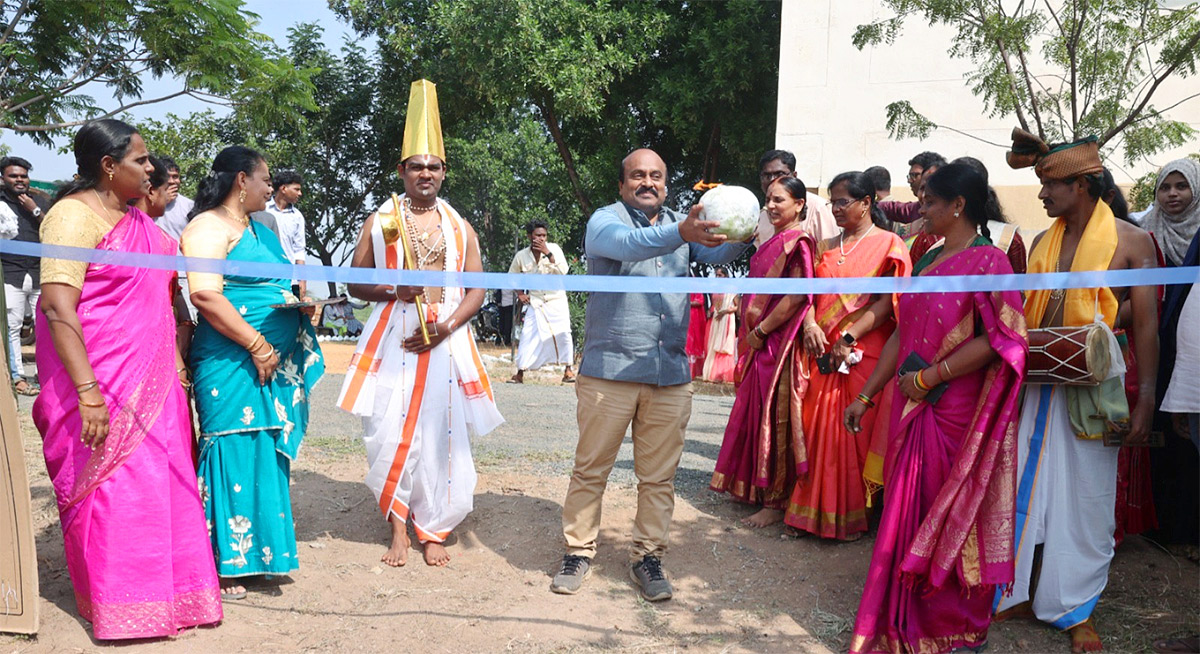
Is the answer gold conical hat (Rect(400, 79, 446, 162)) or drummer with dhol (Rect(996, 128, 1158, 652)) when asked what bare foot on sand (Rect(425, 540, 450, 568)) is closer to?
gold conical hat (Rect(400, 79, 446, 162))

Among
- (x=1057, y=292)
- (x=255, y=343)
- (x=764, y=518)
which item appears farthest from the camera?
(x=764, y=518)

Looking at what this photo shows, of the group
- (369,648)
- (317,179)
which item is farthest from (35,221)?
(317,179)

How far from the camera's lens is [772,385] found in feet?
15.8

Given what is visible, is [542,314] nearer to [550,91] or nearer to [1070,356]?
[550,91]

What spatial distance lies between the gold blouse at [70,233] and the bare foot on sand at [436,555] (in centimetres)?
202

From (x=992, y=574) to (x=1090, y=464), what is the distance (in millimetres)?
665

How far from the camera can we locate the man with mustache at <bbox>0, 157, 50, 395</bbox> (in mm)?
7922

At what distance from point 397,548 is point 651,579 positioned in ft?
4.31

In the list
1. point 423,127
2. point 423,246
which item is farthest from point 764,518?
point 423,127

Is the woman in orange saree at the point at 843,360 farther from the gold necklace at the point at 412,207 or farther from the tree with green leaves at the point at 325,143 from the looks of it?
the tree with green leaves at the point at 325,143

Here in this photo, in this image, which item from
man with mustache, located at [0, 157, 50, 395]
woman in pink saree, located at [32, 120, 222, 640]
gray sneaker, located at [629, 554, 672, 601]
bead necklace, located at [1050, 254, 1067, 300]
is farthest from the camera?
man with mustache, located at [0, 157, 50, 395]

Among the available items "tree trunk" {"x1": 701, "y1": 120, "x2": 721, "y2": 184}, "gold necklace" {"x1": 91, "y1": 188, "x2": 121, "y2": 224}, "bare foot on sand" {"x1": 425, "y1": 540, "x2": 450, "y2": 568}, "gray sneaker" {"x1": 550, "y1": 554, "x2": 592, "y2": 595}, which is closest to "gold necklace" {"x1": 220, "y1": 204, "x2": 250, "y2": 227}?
"gold necklace" {"x1": 91, "y1": 188, "x2": 121, "y2": 224}

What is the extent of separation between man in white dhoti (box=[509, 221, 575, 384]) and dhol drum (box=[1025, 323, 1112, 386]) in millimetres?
7327

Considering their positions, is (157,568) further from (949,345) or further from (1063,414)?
(1063,414)
